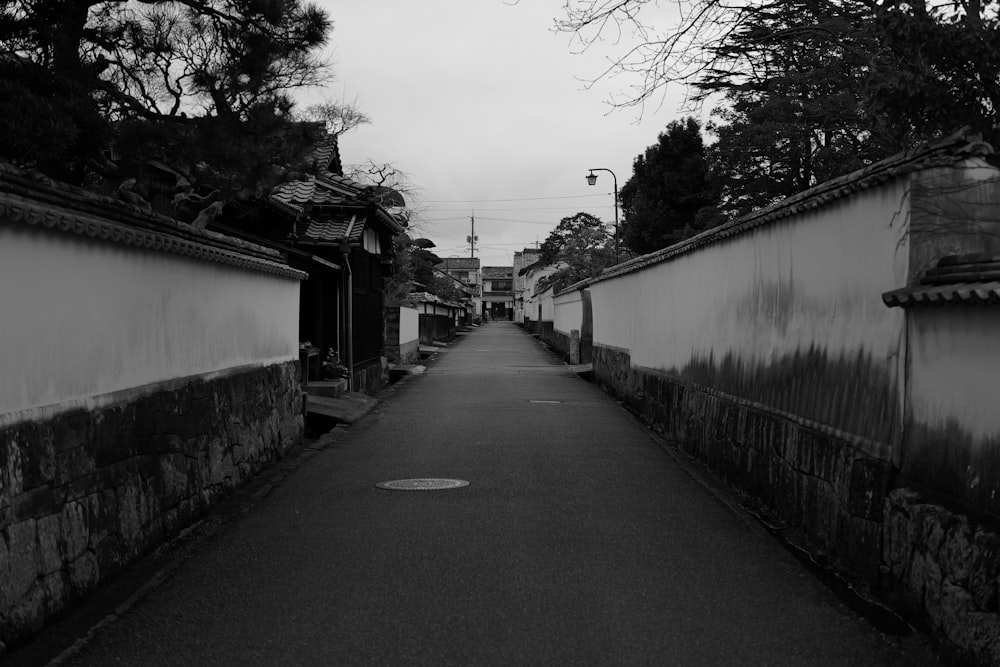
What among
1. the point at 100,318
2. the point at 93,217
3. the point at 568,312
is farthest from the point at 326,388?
the point at 568,312

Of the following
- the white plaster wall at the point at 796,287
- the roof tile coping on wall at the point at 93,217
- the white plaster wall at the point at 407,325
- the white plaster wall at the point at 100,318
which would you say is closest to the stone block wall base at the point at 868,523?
the white plaster wall at the point at 796,287

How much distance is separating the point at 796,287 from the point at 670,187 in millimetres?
37337

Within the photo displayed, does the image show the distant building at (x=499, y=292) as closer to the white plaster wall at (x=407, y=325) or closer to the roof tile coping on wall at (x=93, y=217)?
the white plaster wall at (x=407, y=325)

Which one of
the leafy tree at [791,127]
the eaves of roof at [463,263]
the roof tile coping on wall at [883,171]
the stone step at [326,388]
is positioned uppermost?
the eaves of roof at [463,263]

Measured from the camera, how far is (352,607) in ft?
18.0

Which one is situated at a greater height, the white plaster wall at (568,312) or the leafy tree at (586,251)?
the leafy tree at (586,251)

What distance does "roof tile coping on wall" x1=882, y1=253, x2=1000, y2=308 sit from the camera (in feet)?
15.1

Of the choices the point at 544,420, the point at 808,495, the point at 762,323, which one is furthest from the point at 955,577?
the point at 544,420

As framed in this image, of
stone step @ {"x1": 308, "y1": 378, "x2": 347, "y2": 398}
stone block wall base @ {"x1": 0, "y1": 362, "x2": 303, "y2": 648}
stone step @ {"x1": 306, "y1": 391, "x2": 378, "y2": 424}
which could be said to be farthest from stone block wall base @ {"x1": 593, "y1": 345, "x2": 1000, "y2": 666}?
stone step @ {"x1": 308, "y1": 378, "x2": 347, "y2": 398}

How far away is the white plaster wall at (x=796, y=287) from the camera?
604 cm

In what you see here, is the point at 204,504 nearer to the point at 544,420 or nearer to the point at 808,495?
the point at 808,495

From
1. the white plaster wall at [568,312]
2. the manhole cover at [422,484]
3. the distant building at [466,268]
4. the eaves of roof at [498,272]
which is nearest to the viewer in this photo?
the manhole cover at [422,484]

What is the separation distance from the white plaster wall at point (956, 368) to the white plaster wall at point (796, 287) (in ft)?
1.13

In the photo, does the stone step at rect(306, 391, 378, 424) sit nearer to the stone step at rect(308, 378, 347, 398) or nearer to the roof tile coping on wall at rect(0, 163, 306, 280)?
the stone step at rect(308, 378, 347, 398)
